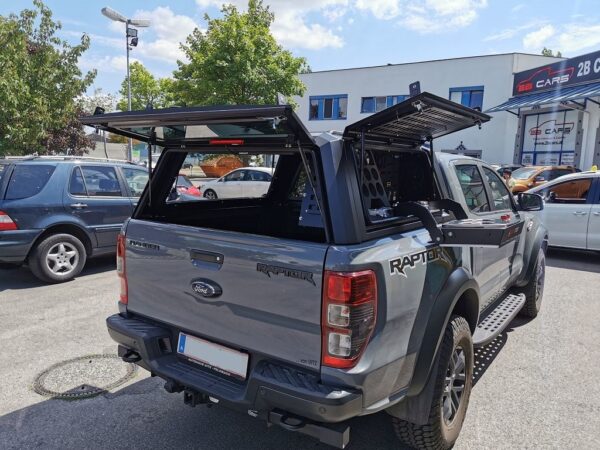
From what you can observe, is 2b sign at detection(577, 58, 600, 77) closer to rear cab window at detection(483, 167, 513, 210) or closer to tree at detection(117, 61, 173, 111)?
rear cab window at detection(483, 167, 513, 210)

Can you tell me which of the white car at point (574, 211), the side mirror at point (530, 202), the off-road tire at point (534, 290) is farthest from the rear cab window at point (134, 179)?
the white car at point (574, 211)

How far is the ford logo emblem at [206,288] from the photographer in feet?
7.81

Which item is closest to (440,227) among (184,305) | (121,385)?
(184,305)

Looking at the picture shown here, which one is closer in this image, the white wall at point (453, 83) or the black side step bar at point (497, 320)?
the black side step bar at point (497, 320)

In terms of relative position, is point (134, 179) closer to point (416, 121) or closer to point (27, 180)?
A: point (27, 180)

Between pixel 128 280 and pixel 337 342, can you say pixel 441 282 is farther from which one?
pixel 128 280

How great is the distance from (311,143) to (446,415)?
182 cm

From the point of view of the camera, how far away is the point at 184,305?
2.58m

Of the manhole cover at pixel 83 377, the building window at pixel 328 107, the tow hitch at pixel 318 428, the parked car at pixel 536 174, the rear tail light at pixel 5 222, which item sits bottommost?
the manhole cover at pixel 83 377

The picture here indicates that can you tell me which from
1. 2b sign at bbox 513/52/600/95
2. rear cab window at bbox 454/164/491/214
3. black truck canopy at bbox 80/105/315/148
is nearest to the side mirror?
rear cab window at bbox 454/164/491/214

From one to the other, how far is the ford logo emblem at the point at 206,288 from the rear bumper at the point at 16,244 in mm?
4465

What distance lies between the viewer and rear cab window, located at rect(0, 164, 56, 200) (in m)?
5.77

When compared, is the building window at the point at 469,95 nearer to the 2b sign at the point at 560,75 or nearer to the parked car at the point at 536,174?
the 2b sign at the point at 560,75

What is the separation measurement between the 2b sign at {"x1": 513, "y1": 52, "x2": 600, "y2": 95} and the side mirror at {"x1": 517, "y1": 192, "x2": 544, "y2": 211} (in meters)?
19.4
